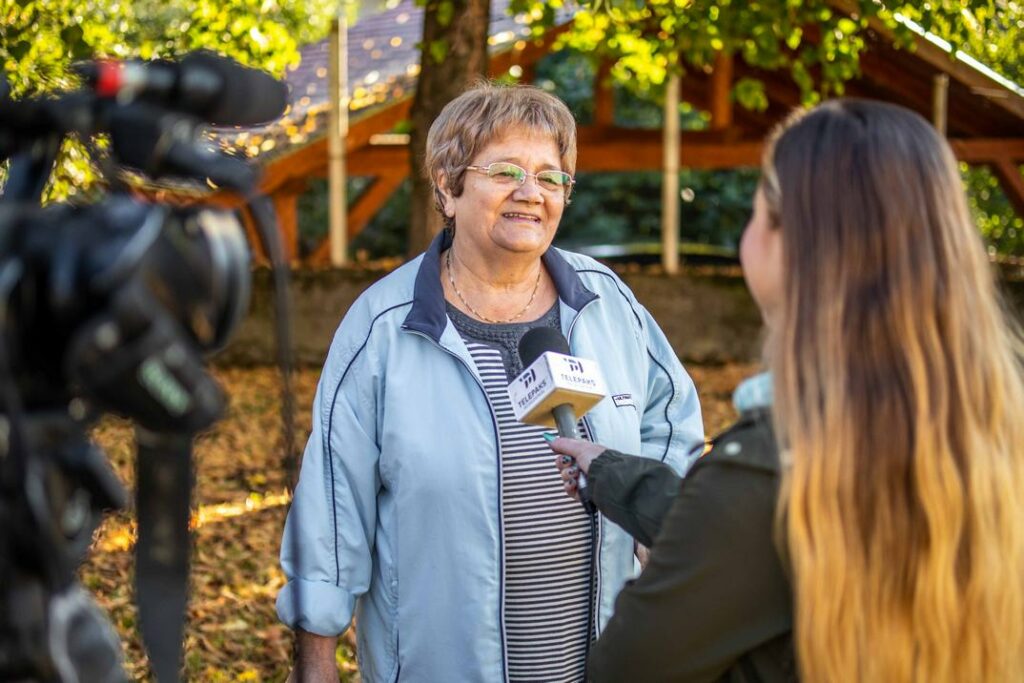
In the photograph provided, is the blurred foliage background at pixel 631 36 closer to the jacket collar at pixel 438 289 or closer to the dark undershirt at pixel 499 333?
the jacket collar at pixel 438 289

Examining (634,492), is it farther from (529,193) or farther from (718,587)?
(529,193)

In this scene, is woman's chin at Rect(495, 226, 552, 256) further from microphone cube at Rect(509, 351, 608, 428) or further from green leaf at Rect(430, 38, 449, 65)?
green leaf at Rect(430, 38, 449, 65)

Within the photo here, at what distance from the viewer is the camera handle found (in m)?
1.49

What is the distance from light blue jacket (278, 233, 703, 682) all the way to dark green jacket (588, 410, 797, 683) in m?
0.86

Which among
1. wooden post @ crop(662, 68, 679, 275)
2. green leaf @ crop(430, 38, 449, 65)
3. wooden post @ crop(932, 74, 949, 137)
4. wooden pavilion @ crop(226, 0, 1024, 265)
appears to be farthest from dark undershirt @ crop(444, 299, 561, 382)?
wooden post @ crop(932, 74, 949, 137)

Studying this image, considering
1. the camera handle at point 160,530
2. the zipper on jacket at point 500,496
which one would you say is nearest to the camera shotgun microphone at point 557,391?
the zipper on jacket at point 500,496

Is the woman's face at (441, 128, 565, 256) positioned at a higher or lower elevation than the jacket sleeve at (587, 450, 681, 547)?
higher

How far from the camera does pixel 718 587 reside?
177cm

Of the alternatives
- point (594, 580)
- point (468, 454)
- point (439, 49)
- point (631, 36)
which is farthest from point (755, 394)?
point (631, 36)

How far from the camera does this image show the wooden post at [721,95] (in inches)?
479

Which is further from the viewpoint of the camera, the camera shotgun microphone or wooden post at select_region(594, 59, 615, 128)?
wooden post at select_region(594, 59, 615, 128)

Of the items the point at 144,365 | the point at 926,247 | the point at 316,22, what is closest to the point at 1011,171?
the point at 316,22

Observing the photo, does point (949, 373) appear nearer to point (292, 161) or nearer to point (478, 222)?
point (478, 222)

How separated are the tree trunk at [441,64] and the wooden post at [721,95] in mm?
5643
